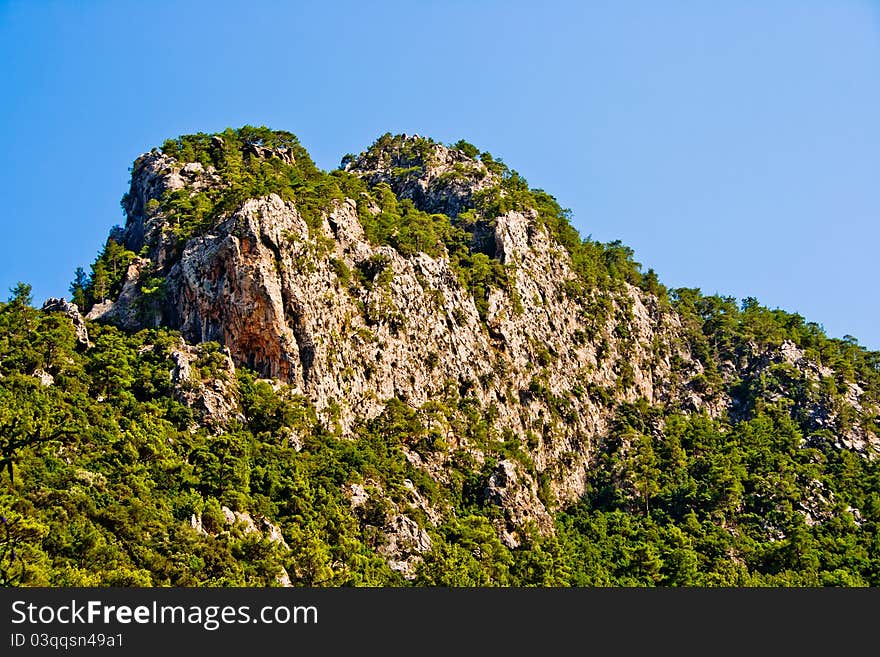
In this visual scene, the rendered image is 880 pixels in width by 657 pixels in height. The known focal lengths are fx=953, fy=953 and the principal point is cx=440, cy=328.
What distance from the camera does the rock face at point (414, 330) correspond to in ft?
198

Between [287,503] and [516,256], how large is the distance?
3727cm

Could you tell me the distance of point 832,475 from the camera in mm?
76250

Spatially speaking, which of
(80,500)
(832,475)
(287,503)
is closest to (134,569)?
(80,500)

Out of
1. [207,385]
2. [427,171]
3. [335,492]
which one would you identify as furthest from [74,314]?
[427,171]

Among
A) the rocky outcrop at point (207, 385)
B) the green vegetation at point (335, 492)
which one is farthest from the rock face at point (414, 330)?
the green vegetation at point (335, 492)

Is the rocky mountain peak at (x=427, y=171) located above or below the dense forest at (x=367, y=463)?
above

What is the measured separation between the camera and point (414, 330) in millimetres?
69375

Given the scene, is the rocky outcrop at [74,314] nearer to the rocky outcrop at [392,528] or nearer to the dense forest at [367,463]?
the dense forest at [367,463]

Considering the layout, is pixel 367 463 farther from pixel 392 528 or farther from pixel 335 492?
pixel 392 528

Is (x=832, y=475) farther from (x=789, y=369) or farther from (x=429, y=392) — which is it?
(x=429, y=392)

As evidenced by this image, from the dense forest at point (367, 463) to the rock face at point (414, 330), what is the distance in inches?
31.9

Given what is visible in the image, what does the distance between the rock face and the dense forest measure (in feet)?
2.66

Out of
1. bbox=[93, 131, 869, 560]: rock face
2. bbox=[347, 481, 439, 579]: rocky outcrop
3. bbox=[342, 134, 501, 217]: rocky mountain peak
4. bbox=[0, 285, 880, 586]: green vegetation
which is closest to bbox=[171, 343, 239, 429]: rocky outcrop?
bbox=[93, 131, 869, 560]: rock face

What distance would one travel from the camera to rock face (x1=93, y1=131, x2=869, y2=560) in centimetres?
6034
